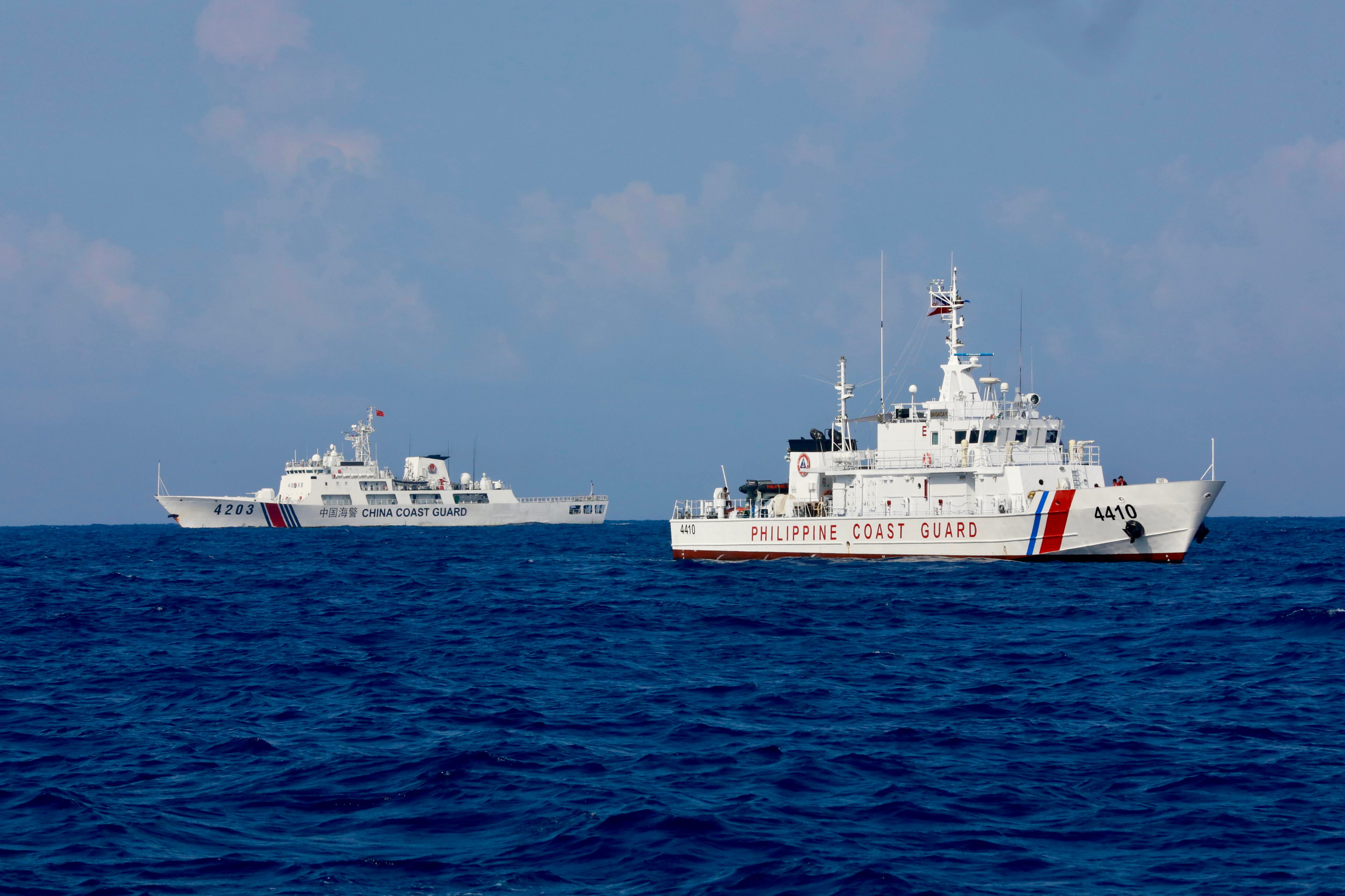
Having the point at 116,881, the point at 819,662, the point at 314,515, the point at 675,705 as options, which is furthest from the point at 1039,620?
the point at 314,515

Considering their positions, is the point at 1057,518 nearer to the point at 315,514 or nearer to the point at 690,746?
the point at 690,746

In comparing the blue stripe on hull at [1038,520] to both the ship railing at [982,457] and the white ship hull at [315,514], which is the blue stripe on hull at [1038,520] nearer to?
the ship railing at [982,457]

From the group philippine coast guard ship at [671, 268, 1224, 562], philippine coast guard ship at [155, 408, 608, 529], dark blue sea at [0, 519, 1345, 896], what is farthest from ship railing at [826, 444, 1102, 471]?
philippine coast guard ship at [155, 408, 608, 529]

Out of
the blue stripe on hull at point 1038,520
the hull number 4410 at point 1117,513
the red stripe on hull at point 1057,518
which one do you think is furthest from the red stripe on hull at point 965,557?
the hull number 4410 at point 1117,513

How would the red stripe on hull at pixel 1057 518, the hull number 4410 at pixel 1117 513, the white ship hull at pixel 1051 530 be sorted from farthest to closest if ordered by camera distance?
the red stripe on hull at pixel 1057 518
the hull number 4410 at pixel 1117 513
the white ship hull at pixel 1051 530

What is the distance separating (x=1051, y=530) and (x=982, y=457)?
3.44 metres

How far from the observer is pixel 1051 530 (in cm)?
3550

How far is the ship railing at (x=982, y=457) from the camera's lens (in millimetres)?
37531

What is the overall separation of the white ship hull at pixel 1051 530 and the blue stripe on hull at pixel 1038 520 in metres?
0.02

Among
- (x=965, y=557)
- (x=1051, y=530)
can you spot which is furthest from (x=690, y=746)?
(x=965, y=557)

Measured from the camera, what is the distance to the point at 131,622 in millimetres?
26859

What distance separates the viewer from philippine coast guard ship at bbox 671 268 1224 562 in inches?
1387

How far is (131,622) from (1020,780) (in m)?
22.5

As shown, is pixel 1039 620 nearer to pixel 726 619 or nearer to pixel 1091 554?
pixel 726 619
